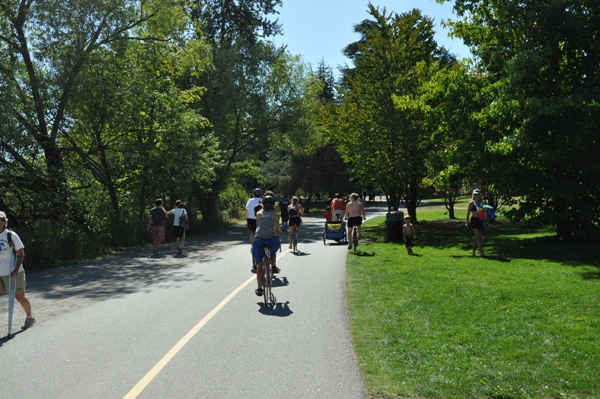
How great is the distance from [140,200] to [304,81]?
18168 millimetres

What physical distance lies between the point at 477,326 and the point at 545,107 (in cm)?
992

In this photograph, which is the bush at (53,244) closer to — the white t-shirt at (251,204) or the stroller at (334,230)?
the white t-shirt at (251,204)

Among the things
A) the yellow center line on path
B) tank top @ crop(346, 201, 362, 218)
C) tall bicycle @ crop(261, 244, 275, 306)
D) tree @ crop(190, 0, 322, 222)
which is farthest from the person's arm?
tree @ crop(190, 0, 322, 222)

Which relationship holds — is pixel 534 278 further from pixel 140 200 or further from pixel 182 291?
pixel 140 200

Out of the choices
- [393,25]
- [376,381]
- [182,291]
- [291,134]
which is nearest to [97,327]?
[182,291]

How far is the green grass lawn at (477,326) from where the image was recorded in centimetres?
571

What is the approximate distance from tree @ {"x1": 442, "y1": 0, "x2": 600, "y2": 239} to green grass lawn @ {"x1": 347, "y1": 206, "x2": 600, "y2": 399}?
2.98 m

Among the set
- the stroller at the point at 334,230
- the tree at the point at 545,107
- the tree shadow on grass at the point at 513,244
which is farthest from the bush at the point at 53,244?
the tree at the point at 545,107

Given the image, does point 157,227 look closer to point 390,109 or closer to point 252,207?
point 252,207

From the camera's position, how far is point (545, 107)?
15797mm

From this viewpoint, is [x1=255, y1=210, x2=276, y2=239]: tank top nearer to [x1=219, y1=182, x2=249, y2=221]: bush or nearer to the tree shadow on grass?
the tree shadow on grass

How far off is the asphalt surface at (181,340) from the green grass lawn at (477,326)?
469mm

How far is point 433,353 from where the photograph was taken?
670 centimetres

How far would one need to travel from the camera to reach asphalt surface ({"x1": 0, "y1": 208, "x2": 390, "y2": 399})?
5641 millimetres
